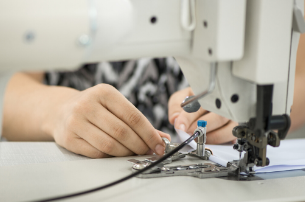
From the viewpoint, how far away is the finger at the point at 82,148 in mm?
818

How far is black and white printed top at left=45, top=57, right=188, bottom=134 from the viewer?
1643 millimetres

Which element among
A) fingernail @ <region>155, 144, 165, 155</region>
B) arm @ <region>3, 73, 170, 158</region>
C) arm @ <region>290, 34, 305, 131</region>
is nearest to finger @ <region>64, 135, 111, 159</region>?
arm @ <region>3, 73, 170, 158</region>

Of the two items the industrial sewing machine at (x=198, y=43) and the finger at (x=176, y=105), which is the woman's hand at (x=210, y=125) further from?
the industrial sewing machine at (x=198, y=43)

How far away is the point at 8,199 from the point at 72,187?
0.36 ft

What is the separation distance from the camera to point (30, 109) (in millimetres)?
1250

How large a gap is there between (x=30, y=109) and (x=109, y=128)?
0.55 meters

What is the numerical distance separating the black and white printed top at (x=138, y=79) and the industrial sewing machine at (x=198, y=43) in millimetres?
933

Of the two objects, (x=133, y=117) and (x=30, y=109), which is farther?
(x=30, y=109)

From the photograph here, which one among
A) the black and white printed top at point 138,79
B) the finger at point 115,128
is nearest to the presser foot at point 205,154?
the finger at point 115,128

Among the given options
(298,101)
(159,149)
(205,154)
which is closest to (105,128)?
(159,149)

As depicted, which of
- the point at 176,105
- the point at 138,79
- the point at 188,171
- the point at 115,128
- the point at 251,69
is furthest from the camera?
the point at 138,79

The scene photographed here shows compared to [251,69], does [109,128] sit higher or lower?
lower

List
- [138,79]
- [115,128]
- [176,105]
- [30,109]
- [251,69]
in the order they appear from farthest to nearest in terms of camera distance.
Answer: [138,79]
[30,109]
[176,105]
[115,128]
[251,69]

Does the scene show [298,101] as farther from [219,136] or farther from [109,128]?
[109,128]
